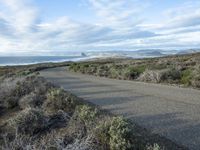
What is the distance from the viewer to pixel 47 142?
7.56m

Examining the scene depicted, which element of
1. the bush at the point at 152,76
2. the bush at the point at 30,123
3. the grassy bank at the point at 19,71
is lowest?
the grassy bank at the point at 19,71

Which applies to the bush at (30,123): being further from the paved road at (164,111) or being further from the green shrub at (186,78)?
the green shrub at (186,78)

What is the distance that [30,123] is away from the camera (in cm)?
1044

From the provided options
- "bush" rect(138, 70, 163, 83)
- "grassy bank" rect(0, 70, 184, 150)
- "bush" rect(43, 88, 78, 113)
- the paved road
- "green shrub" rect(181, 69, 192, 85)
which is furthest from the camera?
"bush" rect(138, 70, 163, 83)

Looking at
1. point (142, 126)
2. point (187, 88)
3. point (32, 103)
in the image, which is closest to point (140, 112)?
point (142, 126)

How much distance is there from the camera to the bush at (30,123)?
397 inches

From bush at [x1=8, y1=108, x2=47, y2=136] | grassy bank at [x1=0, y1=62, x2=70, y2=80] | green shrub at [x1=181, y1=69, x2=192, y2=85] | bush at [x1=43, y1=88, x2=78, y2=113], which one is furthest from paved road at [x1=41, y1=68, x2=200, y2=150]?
grassy bank at [x1=0, y1=62, x2=70, y2=80]

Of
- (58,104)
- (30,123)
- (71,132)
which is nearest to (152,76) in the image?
(58,104)

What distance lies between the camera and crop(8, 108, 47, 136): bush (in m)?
10.1

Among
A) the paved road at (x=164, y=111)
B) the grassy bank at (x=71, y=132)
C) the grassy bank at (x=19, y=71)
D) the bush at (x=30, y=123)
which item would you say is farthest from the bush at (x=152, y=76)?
the grassy bank at (x=19, y=71)

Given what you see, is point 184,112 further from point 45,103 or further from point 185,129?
point 45,103

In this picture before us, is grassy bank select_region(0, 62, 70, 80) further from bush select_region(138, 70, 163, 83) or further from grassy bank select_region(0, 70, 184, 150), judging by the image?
grassy bank select_region(0, 70, 184, 150)

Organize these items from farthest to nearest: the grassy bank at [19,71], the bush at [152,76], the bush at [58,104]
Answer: the grassy bank at [19,71] < the bush at [152,76] < the bush at [58,104]

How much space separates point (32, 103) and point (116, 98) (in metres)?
3.67
